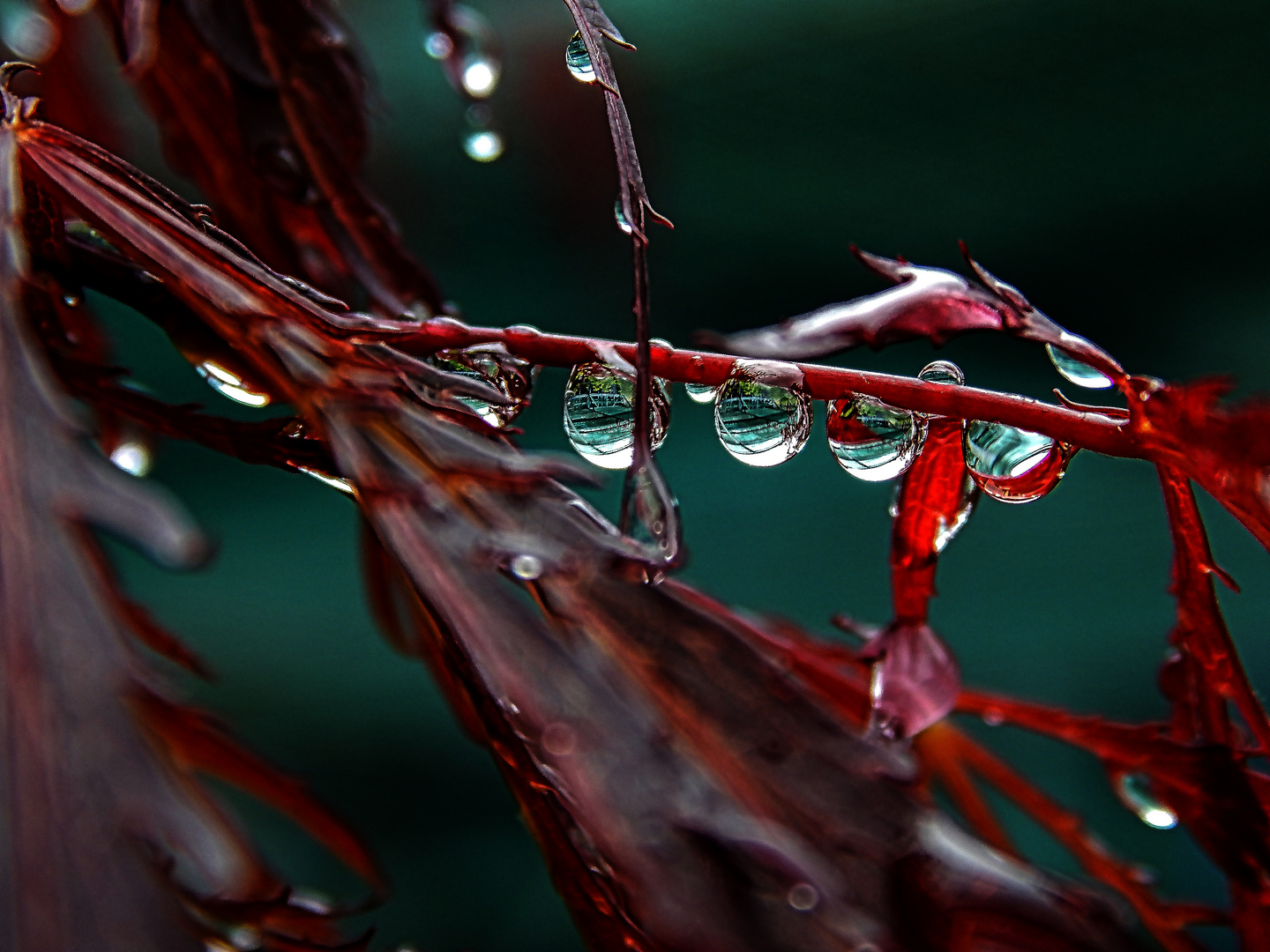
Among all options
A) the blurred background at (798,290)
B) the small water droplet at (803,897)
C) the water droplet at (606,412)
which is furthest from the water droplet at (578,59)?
the blurred background at (798,290)

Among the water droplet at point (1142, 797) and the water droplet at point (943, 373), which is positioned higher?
the water droplet at point (943, 373)

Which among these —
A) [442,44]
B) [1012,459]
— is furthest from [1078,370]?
[442,44]

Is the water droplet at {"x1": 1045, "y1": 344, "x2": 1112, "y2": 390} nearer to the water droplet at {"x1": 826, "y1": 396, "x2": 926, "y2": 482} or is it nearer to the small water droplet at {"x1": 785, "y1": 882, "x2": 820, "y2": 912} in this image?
the water droplet at {"x1": 826, "y1": 396, "x2": 926, "y2": 482}

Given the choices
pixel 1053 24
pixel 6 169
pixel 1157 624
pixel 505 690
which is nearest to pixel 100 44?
pixel 6 169

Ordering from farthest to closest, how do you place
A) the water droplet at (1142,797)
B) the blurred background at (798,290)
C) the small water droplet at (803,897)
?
1. the blurred background at (798,290)
2. the water droplet at (1142,797)
3. the small water droplet at (803,897)

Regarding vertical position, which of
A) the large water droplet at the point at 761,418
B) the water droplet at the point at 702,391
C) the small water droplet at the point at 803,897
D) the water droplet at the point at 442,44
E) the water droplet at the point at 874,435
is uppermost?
the water droplet at the point at 442,44

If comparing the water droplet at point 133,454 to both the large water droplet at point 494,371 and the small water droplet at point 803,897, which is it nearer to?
the large water droplet at point 494,371

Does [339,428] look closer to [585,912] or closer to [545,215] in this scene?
[585,912]
